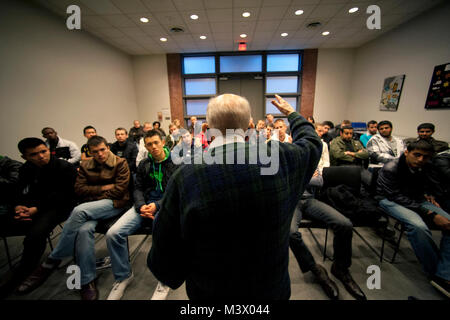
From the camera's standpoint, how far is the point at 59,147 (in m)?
3.22

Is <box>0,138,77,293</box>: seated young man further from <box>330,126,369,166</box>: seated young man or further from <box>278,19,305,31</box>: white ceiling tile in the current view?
<box>278,19,305,31</box>: white ceiling tile

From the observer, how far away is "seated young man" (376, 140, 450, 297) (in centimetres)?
159

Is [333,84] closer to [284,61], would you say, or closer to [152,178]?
[284,61]

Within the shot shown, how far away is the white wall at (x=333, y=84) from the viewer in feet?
20.8

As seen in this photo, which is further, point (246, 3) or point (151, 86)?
point (151, 86)

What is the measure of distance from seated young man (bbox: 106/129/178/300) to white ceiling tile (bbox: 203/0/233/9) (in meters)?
3.14

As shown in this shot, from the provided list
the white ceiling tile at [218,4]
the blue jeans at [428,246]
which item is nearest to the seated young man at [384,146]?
the blue jeans at [428,246]

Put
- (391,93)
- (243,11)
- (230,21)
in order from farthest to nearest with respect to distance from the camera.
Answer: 1. (391,93)
2. (230,21)
3. (243,11)

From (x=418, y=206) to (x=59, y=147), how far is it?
524 cm

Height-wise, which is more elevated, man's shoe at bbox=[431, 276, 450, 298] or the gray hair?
the gray hair

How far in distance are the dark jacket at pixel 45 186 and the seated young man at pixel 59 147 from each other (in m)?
1.51

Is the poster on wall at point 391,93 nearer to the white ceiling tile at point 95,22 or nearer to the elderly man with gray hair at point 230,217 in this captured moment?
the elderly man with gray hair at point 230,217

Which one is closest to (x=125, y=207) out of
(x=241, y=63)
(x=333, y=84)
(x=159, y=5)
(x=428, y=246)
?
(x=428, y=246)

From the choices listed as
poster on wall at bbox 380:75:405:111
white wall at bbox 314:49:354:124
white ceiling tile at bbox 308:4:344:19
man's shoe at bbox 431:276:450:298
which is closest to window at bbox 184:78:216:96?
white ceiling tile at bbox 308:4:344:19
